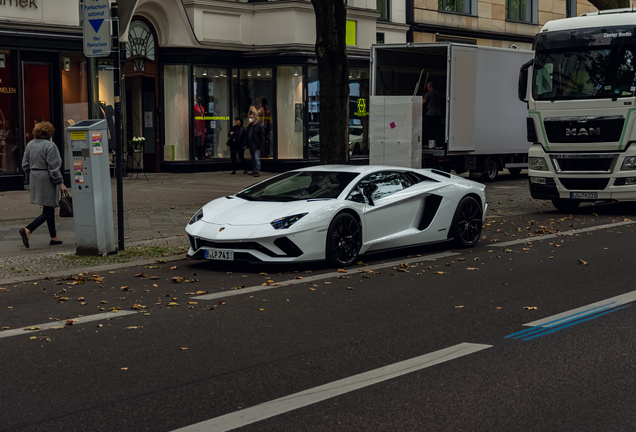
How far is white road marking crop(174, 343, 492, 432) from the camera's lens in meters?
4.42

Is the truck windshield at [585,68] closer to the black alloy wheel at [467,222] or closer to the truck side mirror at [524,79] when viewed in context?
the truck side mirror at [524,79]

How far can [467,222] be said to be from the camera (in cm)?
1130

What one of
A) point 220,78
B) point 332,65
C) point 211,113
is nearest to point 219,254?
point 332,65

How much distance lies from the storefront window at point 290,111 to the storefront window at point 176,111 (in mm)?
2790

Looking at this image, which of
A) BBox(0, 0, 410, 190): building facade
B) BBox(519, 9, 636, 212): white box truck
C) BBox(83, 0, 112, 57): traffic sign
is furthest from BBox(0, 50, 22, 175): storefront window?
BBox(519, 9, 636, 212): white box truck

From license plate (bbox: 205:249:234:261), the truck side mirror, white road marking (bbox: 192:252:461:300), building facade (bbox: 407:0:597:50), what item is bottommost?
white road marking (bbox: 192:252:461:300)

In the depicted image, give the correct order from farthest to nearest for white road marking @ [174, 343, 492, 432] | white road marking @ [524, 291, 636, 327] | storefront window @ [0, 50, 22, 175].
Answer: storefront window @ [0, 50, 22, 175] → white road marking @ [524, 291, 636, 327] → white road marking @ [174, 343, 492, 432]

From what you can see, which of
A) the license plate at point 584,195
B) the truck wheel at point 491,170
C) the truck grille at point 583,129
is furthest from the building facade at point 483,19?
the license plate at point 584,195

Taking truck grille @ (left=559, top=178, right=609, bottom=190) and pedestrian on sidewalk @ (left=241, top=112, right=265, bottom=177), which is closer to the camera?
truck grille @ (left=559, top=178, right=609, bottom=190)

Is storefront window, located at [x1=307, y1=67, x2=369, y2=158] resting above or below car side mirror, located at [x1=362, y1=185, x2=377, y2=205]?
above

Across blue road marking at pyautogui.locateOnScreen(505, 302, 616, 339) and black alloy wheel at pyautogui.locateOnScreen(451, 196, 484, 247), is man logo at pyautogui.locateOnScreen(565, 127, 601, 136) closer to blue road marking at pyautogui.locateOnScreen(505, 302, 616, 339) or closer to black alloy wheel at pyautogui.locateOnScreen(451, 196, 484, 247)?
black alloy wheel at pyautogui.locateOnScreen(451, 196, 484, 247)

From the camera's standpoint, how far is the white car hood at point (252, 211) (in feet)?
31.0

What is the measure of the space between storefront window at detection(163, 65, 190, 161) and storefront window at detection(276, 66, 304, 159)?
9.15 feet

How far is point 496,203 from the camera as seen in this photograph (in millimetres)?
17969
